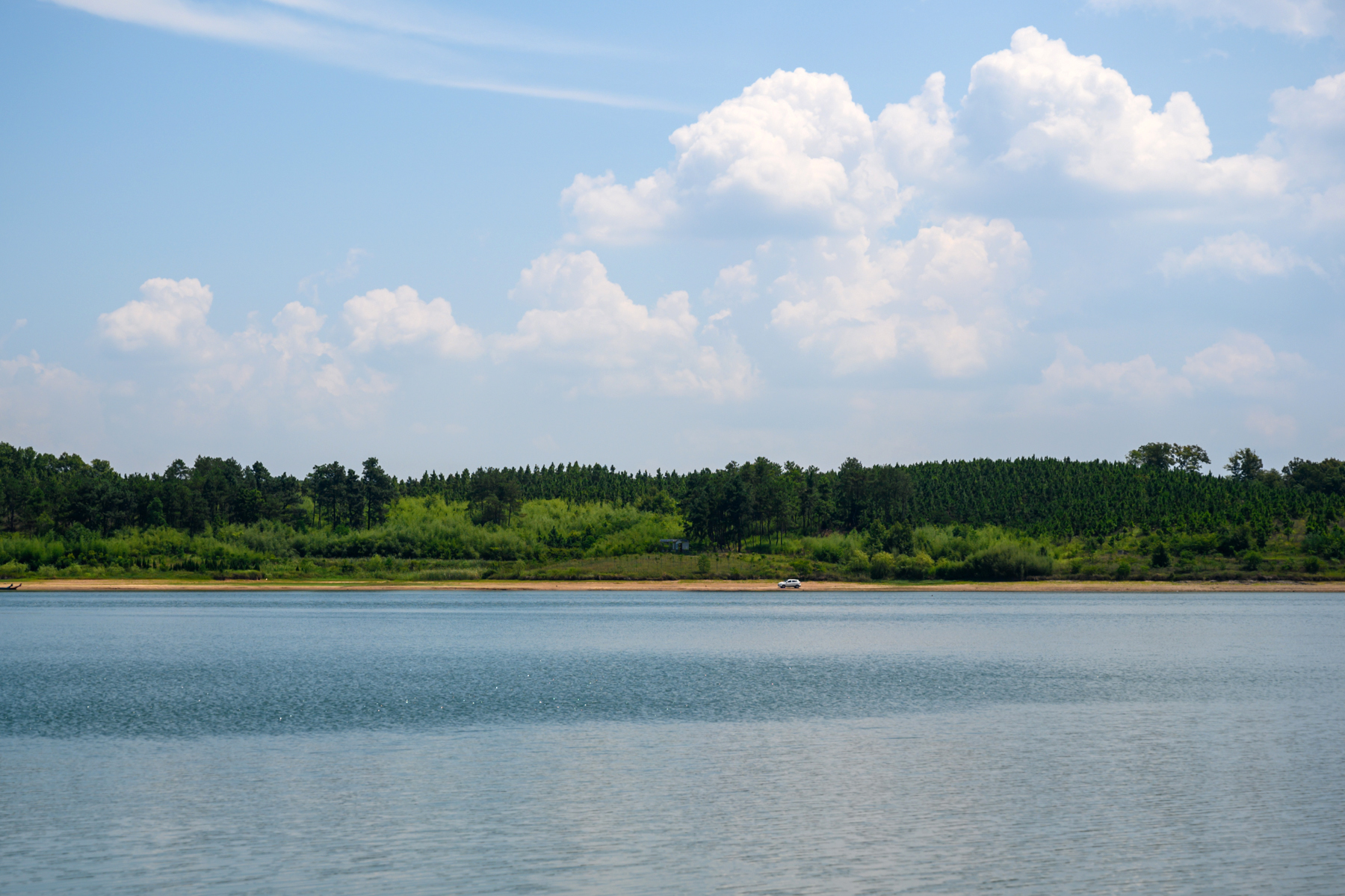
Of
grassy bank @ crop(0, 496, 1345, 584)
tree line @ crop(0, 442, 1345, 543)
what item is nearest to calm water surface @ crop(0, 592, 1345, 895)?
grassy bank @ crop(0, 496, 1345, 584)

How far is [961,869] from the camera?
20391 mm

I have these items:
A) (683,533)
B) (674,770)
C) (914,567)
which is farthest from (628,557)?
(674,770)

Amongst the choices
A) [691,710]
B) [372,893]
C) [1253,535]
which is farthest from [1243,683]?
[1253,535]

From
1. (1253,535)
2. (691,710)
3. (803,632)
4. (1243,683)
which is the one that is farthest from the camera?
(1253,535)

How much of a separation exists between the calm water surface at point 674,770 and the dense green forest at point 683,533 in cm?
9298

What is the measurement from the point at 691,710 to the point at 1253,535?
13910 cm

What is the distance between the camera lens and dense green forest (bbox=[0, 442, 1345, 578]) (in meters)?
158

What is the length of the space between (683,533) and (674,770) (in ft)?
519

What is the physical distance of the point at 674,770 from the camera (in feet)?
98.1

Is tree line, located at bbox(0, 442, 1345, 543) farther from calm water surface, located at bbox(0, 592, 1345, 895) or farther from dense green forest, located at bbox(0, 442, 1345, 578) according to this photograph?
calm water surface, located at bbox(0, 592, 1345, 895)

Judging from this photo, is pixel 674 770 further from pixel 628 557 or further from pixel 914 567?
pixel 628 557

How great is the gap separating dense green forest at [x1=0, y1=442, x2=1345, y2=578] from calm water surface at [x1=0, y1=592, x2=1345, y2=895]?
305 feet

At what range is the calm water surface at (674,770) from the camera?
66.9 ft

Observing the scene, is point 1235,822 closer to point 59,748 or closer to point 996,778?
point 996,778
